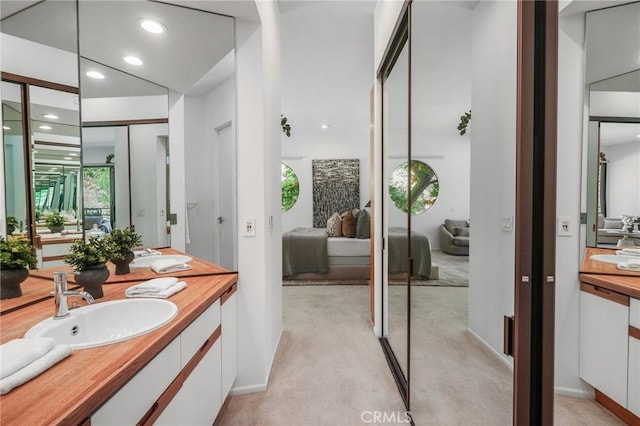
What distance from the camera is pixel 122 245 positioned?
5.43ft

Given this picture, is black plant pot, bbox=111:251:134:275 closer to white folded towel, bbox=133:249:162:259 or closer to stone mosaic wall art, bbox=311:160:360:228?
white folded towel, bbox=133:249:162:259

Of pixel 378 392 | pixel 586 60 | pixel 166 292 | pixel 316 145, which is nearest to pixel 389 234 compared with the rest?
pixel 378 392

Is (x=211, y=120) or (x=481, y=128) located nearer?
(x=481, y=128)

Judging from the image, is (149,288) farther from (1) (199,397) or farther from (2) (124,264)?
(1) (199,397)

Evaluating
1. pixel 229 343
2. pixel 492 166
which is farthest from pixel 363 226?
pixel 492 166

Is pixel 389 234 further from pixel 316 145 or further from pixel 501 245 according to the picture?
pixel 316 145

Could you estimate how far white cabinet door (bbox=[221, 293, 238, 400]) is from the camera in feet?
5.52

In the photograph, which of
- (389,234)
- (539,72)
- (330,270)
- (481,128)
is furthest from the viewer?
(330,270)

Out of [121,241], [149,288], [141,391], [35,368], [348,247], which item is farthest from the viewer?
[348,247]

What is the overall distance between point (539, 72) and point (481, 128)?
337 mm

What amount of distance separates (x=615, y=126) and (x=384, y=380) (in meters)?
2.10

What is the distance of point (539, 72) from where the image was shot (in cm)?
71

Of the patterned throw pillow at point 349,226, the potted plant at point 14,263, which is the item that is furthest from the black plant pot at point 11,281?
the patterned throw pillow at point 349,226

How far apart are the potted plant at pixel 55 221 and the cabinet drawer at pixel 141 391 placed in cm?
70
